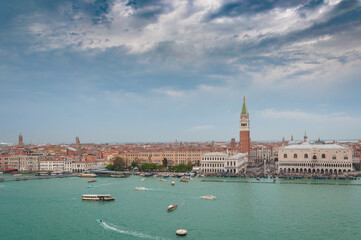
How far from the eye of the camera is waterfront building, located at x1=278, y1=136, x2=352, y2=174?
2964 centimetres

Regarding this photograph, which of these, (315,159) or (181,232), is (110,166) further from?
(181,232)

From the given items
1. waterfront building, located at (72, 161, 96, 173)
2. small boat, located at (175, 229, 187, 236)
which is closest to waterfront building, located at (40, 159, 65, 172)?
waterfront building, located at (72, 161, 96, 173)

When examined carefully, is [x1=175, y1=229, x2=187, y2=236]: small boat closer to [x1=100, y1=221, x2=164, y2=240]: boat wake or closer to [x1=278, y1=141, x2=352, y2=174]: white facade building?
[x1=100, y1=221, x2=164, y2=240]: boat wake

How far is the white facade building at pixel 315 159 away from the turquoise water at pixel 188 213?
7.70 meters

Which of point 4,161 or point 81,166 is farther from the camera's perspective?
point 4,161

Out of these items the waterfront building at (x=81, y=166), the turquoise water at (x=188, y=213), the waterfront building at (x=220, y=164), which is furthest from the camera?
the waterfront building at (x=81, y=166)

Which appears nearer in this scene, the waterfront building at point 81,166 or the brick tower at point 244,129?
the waterfront building at point 81,166

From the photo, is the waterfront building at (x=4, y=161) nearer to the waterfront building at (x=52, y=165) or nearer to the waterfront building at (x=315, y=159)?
the waterfront building at (x=52, y=165)

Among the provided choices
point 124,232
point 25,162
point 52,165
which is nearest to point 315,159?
point 124,232

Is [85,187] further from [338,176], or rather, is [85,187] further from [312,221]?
[338,176]

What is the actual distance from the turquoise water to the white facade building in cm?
770

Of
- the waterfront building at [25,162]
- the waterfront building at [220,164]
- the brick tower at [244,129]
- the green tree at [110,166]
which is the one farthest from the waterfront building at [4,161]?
the brick tower at [244,129]

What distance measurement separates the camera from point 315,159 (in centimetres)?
3055

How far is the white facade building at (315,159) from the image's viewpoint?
29641mm
